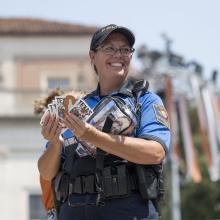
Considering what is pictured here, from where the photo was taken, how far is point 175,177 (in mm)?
27984

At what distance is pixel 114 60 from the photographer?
468 cm

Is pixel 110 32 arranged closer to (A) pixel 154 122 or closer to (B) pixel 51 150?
(A) pixel 154 122

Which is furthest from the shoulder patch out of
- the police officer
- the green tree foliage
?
the green tree foliage

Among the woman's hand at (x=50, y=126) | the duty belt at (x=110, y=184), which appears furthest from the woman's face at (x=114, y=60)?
the duty belt at (x=110, y=184)

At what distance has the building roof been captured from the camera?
4256 centimetres

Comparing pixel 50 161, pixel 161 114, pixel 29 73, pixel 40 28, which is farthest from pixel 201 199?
pixel 161 114

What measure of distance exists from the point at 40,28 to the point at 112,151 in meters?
39.0

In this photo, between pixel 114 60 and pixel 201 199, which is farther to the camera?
pixel 201 199

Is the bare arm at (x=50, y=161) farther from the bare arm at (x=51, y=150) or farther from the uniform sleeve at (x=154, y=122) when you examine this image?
the uniform sleeve at (x=154, y=122)

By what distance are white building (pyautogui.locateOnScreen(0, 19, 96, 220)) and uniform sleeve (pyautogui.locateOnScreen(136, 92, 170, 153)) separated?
34913 mm

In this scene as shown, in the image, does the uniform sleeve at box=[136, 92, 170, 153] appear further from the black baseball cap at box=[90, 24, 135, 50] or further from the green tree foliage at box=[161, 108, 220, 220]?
the green tree foliage at box=[161, 108, 220, 220]

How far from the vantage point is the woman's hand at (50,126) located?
4.51 m

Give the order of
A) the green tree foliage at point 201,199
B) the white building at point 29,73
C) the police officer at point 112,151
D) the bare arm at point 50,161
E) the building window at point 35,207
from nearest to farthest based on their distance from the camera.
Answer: the police officer at point 112,151 < the bare arm at point 50,161 < the building window at point 35,207 < the white building at point 29,73 < the green tree foliage at point 201,199

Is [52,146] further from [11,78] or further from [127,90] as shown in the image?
[11,78]
